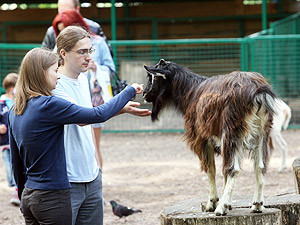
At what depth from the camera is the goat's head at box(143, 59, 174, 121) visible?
4648 millimetres

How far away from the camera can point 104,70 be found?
634cm

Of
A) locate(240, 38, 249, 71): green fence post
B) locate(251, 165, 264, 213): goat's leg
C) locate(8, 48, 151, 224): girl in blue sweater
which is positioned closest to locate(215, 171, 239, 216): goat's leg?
locate(251, 165, 264, 213): goat's leg

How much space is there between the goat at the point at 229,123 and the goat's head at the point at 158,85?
22 millimetres

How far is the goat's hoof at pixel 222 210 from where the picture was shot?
4.28 meters

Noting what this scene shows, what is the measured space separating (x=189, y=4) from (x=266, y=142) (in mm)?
15065

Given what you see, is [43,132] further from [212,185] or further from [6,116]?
[6,116]

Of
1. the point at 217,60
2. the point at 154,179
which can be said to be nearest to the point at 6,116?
the point at 154,179

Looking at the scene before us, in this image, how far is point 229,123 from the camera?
4.14 m

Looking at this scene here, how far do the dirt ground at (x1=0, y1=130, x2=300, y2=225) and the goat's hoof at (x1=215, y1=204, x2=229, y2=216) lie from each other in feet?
5.70

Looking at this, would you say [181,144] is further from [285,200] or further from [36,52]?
[36,52]

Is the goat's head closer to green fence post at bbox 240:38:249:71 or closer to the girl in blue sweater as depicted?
the girl in blue sweater

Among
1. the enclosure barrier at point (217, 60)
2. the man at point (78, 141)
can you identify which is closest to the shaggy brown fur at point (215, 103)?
the man at point (78, 141)

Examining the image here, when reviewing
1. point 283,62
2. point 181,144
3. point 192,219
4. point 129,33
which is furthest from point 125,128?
point 192,219

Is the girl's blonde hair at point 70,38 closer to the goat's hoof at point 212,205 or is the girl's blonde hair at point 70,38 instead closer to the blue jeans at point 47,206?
the blue jeans at point 47,206
